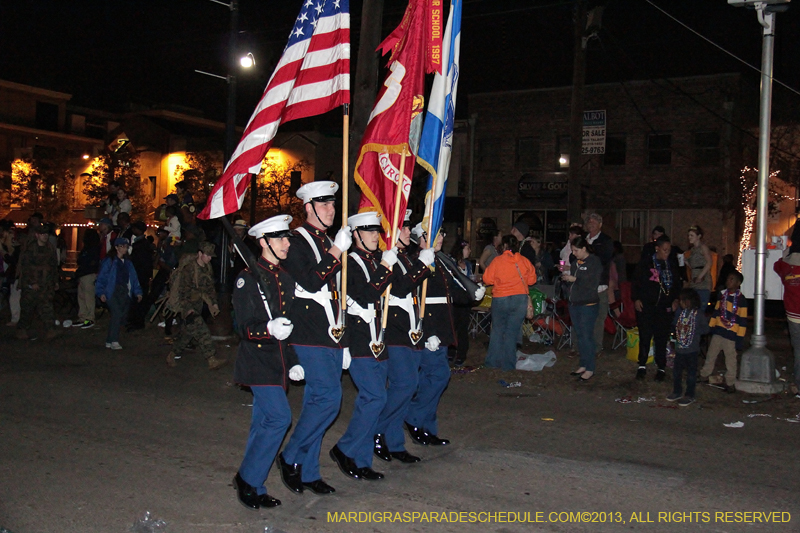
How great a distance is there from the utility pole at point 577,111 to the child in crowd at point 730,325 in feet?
24.7

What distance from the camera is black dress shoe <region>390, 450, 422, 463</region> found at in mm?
6504

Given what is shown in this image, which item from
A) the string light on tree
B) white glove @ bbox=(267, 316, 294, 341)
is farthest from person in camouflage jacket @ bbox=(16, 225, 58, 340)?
the string light on tree

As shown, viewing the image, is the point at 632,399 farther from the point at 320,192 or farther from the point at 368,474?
the point at 320,192

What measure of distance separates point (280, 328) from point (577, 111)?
539 inches

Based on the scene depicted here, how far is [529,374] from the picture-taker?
429 inches

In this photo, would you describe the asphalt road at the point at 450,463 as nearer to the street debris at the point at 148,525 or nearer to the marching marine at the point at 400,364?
the street debris at the point at 148,525

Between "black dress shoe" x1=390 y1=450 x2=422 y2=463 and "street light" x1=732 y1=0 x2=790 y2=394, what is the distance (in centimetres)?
505

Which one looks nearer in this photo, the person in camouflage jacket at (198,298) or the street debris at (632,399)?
the street debris at (632,399)

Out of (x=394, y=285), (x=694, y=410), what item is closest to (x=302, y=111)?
(x=394, y=285)

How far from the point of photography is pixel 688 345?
9055 millimetres

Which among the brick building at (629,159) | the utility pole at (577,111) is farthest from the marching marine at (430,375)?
the brick building at (629,159)

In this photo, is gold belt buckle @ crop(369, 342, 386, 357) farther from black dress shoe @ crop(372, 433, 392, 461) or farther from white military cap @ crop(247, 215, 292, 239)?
white military cap @ crop(247, 215, 292, 239)

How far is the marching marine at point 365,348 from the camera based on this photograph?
594 cm

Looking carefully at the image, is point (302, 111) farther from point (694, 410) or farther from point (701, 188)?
point (701, 188)
